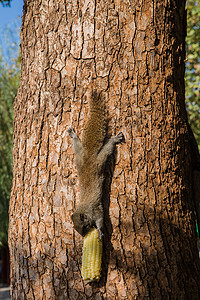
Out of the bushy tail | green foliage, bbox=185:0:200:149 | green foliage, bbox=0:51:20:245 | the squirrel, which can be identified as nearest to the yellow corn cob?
the squirrel

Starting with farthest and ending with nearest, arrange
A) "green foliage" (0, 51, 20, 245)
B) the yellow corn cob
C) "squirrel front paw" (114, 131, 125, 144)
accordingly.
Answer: "green foliage" (0, 51, 20, 245) < "squirrel front paw" (114, 131, 125, 144) < the yellow corn cob

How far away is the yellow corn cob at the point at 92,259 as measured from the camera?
1135mm

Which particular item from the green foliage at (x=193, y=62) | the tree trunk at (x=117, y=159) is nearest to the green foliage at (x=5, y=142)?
the green foliage at (x=193, y=62)

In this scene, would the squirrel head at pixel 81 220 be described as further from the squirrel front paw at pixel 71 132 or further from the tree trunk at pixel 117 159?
the squirrel front paw at pixel 71 132

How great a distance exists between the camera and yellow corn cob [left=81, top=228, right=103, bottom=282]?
113cm

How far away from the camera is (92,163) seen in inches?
48.3

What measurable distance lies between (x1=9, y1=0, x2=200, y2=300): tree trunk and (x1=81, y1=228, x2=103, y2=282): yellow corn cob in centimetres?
4

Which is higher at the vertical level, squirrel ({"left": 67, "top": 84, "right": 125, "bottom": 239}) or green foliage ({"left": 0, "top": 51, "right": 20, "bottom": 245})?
green foliage ({"left": 0, "top": 51, "right": 20, "bottom": 245})

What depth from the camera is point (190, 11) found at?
19.2 ft

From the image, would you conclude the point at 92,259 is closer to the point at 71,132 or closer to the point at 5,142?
the point at 71,132

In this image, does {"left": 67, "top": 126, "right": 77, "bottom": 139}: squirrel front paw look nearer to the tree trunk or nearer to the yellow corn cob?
the tree trunk

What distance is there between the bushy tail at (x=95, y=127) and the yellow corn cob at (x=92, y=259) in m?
0.37

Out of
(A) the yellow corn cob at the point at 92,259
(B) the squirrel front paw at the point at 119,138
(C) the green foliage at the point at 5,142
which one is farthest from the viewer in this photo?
(C) the green foliage at the point at 5,142

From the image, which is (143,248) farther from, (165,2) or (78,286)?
(165,2)
